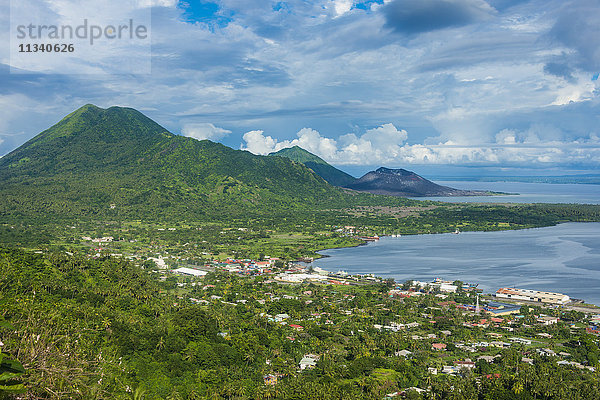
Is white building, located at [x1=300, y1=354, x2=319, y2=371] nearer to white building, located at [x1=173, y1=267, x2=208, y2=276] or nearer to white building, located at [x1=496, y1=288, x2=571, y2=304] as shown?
white building, located at [x1=496, y1=288, x2=571, y2=304]

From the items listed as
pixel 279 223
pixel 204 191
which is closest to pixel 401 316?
pixel 279 223

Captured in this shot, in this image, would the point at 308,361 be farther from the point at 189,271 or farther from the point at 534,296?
the point at 189,271

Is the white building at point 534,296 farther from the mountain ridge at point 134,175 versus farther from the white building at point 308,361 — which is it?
the mountain ridge at point 134,175

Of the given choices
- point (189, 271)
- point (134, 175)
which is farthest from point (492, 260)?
point (134, 175)

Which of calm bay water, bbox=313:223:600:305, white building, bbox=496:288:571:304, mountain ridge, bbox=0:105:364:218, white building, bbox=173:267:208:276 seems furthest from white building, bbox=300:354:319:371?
mountain ridge, bbox=0:105:364:218

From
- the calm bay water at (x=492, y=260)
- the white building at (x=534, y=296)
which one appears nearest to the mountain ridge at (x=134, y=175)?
the calm bay water at (x=492, y=260)

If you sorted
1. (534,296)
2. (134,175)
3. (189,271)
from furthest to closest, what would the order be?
(134,175) < (189,271) < (534,296)

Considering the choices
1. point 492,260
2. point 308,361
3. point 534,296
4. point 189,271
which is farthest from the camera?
point 492,260

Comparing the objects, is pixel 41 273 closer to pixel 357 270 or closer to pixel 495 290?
pixel 357 270
